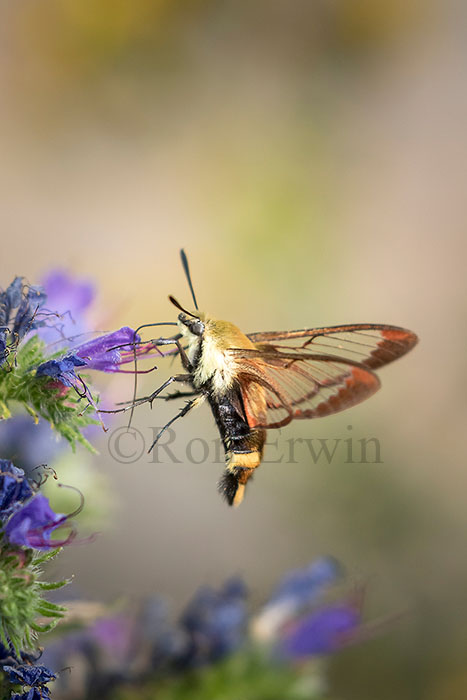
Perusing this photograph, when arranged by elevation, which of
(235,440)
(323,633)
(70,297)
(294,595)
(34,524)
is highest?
(70,297)

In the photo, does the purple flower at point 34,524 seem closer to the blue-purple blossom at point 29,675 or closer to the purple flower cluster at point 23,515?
the purple flower cluster at point 23,515

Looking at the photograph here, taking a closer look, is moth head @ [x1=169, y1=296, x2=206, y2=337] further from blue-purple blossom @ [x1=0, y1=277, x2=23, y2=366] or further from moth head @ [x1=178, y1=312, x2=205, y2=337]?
blue-purple blossom @ [x1=0, y1=277, x2=23, y2=366]

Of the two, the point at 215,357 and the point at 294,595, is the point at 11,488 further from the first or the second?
the point at 294,595

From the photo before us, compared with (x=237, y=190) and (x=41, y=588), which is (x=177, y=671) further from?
(x=237, y=190)

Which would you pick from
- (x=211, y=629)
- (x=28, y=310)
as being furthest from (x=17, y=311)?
(x=211, y=629)

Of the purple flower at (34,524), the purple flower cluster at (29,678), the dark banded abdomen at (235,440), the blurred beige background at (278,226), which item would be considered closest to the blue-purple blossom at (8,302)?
the purple flower at (34,524)

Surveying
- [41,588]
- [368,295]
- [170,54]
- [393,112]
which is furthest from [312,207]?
[41,588]
